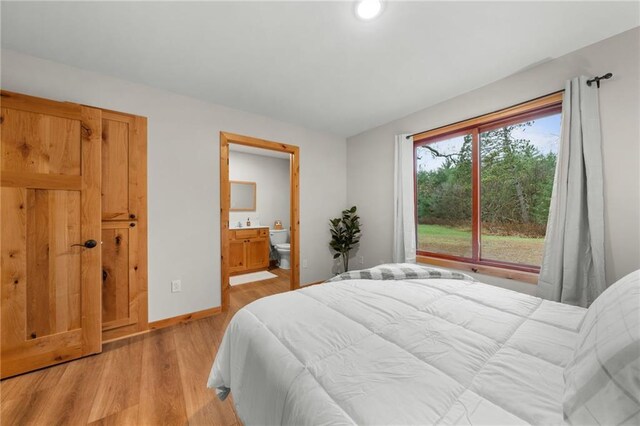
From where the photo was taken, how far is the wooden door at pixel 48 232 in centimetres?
168

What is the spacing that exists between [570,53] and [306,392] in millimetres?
2933

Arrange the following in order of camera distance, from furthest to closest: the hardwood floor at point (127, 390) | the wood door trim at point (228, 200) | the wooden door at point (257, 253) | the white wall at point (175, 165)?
the wooden door at point (257, 253)
the wood door trim at point (228, 200)
the white wall at point (175, 165)
the hardwood floor at point (127, 390)

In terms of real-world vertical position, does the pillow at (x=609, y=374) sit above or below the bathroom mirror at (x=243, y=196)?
below

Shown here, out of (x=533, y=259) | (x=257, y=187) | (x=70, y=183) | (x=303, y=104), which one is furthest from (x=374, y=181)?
(x=70, y=183)

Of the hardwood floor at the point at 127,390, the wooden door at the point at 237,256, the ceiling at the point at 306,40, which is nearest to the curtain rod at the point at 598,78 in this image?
the ceiling at the point at 306,40

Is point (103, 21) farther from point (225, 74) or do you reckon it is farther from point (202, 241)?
point (202, 241)

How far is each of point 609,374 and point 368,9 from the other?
1.89 metres

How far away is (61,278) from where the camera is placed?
1.84 m

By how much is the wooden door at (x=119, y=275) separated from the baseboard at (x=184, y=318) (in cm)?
18

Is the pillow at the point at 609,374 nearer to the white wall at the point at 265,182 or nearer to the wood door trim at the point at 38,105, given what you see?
the wood door trim at the point at 38,105

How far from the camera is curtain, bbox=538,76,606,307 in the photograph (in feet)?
5.70

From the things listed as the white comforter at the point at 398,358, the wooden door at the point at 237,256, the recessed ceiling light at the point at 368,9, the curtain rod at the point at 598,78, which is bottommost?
the wooden door at the point at 237,256

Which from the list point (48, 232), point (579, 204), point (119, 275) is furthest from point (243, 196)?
point (579, 204)

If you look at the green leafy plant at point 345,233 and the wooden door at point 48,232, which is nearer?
the wooden door at point 48,232
